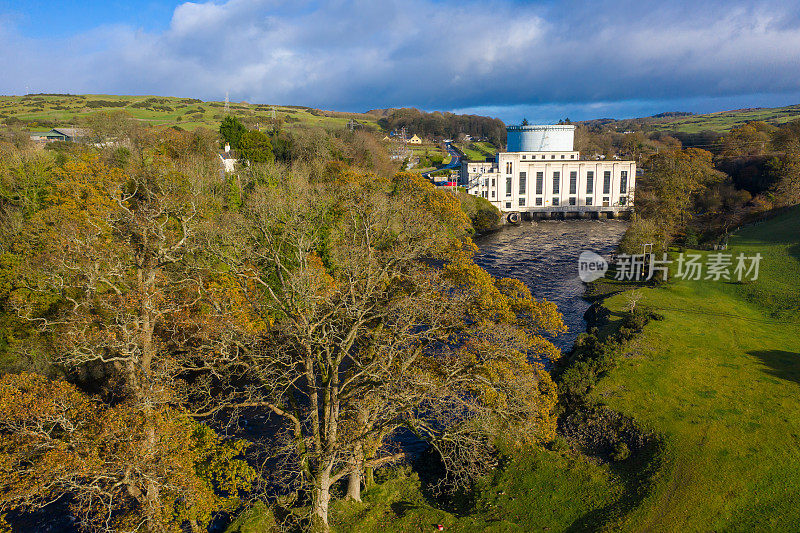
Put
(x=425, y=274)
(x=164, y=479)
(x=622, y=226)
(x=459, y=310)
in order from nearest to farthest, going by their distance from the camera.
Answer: (x=164, y=479) < (x=459, y=310) < (x=425, y=274) < (x=622, y=226)

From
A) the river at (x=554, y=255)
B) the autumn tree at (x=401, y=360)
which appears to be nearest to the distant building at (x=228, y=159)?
the river at (x=554, y=255)

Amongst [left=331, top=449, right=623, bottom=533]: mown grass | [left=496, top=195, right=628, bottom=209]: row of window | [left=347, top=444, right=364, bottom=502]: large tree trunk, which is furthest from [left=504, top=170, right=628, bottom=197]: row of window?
[left=347, top=444, right=364, bottom=502]: large tree trunk

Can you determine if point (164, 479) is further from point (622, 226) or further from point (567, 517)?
point (622, 226)

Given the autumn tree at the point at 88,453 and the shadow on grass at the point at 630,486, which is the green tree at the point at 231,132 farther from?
the shadow on grass at the point at 630,486

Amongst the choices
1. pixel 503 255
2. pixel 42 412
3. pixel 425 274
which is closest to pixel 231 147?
pixel 503 255

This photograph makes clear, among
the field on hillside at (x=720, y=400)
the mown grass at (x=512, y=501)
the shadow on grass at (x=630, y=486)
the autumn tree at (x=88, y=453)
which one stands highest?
the autumn tree at (x=88, y=453)

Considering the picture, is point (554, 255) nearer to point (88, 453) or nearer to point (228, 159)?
point (228, 159)

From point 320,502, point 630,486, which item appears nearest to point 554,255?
point 630,486
